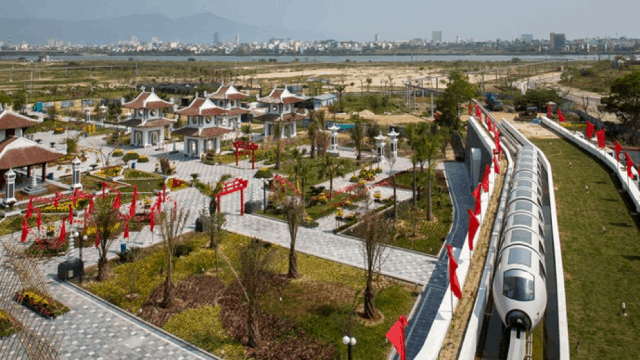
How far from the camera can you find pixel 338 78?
110m

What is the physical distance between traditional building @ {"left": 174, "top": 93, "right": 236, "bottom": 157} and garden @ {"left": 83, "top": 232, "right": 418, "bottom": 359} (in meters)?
19.5

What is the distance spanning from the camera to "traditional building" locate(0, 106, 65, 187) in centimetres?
2872

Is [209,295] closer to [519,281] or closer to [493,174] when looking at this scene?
[519,281]

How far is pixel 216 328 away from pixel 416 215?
12743mm

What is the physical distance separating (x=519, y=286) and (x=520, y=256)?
1131 millimetres

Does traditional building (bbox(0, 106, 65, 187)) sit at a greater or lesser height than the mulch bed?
greater

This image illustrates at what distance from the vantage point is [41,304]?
16.2 metres

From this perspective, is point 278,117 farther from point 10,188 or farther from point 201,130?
point 10,188

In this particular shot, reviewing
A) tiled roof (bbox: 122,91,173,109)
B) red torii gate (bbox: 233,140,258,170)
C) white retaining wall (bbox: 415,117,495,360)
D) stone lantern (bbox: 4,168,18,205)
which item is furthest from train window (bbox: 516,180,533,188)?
tiled roof (bbox: 122,91,173,109)

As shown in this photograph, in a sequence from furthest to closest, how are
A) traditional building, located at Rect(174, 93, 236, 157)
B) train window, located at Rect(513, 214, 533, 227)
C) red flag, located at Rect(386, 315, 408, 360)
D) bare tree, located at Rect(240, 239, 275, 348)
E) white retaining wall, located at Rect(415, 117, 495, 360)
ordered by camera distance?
traditional building, located at Rect(174, 93, 236, 157) → train window, located at Rect(513, 214, 533, 227) → bare tree, located at Rect(240, 239, 275, 348) → white retaining wall, located at Rect(415, 117, 495, 360) → red flag, located at Rect(386, 315, 408, 360)

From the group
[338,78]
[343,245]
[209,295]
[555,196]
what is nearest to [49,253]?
[209,295]

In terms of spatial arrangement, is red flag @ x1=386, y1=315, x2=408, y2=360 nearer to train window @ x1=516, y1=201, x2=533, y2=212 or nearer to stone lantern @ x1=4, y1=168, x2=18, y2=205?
train window @ x1=516, y1=201, x2=533, y2=212

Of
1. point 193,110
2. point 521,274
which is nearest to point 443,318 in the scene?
point 521,274

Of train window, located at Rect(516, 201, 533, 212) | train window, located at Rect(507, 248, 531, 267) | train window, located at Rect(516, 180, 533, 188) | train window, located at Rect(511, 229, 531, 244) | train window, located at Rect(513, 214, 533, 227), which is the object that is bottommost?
train window, located at Rect(507, 248, 531, 267)
